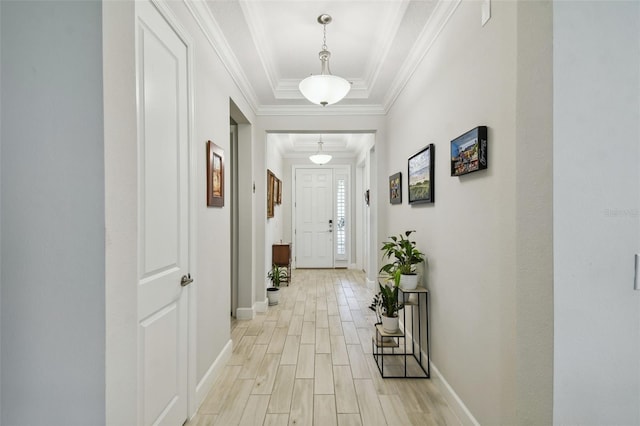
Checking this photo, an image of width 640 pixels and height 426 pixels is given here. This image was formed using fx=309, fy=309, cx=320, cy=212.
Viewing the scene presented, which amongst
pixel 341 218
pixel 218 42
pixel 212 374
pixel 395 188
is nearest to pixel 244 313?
pixel 212 374

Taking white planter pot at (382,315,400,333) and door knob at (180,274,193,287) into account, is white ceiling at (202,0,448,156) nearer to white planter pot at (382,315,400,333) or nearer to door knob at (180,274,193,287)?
door knob at (180,274,193,287)

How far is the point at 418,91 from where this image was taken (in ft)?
8.46

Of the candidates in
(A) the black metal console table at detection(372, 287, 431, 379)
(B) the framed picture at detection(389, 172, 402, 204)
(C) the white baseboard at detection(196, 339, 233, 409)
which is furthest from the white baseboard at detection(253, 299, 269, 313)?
(B) the framed picture at detection(389, 172, 402, 204)

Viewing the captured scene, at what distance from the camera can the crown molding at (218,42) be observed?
1953 mm

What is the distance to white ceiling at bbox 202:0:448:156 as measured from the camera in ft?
7.06

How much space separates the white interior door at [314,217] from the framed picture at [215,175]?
14.3 feet

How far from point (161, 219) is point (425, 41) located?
2.20m

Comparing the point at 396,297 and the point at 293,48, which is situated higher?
the point at 293,48

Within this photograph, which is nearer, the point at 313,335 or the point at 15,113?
the point at 15,113

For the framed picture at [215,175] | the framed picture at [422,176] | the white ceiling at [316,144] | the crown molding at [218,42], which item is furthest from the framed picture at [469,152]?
the white ceiling at [316,144]

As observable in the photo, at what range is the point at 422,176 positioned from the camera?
7.97 feet

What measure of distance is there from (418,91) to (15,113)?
8.27 feet

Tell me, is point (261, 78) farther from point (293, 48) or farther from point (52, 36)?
point (52, 36)

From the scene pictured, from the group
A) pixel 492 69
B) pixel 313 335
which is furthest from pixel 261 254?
pixel 492 69
